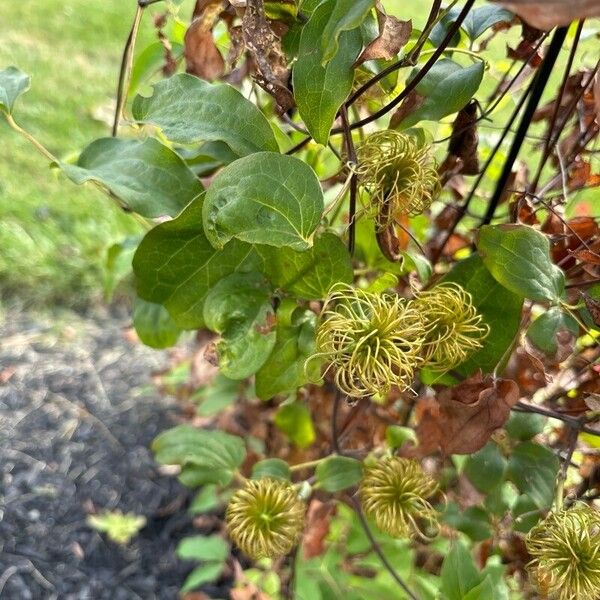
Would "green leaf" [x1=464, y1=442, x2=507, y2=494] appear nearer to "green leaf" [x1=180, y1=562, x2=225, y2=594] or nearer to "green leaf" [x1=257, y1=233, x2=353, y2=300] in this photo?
"green leaf" [x1=257, y1=233, x2=353, y2=300]

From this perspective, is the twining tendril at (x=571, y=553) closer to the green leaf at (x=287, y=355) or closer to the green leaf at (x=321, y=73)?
the green leaf at (x=287, y=355)

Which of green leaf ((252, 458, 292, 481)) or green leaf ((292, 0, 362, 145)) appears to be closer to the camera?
green leaf ((292, 0, 362, 145))

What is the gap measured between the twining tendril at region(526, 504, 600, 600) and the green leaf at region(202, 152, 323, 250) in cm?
27

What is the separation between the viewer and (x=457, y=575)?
0.61m

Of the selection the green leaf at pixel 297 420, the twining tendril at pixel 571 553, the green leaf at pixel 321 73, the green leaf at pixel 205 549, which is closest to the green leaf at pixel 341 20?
the green leaf at pixel 321 73

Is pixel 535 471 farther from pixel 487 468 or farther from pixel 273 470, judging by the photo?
pixel 273 470

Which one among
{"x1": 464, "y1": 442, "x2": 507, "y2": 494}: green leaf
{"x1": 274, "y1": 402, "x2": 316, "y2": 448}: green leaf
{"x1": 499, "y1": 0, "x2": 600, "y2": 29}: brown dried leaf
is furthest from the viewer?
{"x1": 274, "y1": 402, "x2": 316, "y2": 448}: green leaf

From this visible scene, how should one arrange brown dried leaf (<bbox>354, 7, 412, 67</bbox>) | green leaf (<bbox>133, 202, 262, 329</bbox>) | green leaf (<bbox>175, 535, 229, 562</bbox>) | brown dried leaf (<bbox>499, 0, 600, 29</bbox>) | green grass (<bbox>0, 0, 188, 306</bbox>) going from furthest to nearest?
green grass (<bbox>0, 0, 188, 306</bbox>)
green leaf (<bbox>175, 535, 229, 562</bbox>)
green leaf (<bbox>133, 202, 262, 329</bbox>)
brown dried leaf (<bbox>354, 7, 412, 67</bbox>)
brown dried leaf (<bbox>499, 0, 600, 29</bbox>)

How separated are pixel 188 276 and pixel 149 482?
2.72 ft

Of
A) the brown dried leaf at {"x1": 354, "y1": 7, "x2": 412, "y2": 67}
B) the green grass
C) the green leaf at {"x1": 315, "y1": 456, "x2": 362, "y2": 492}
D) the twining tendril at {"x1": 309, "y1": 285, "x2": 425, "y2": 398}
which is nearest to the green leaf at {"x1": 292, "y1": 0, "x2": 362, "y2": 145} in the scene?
the brown dried leaf at {"x1": 354, "y1": 7, "x2": 412, "y2": 67}

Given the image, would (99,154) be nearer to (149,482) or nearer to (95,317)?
(149,482)

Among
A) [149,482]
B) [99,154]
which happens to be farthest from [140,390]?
[99,154]

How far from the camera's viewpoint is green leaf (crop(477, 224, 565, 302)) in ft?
1.56

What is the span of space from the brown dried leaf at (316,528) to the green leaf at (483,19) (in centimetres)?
53
